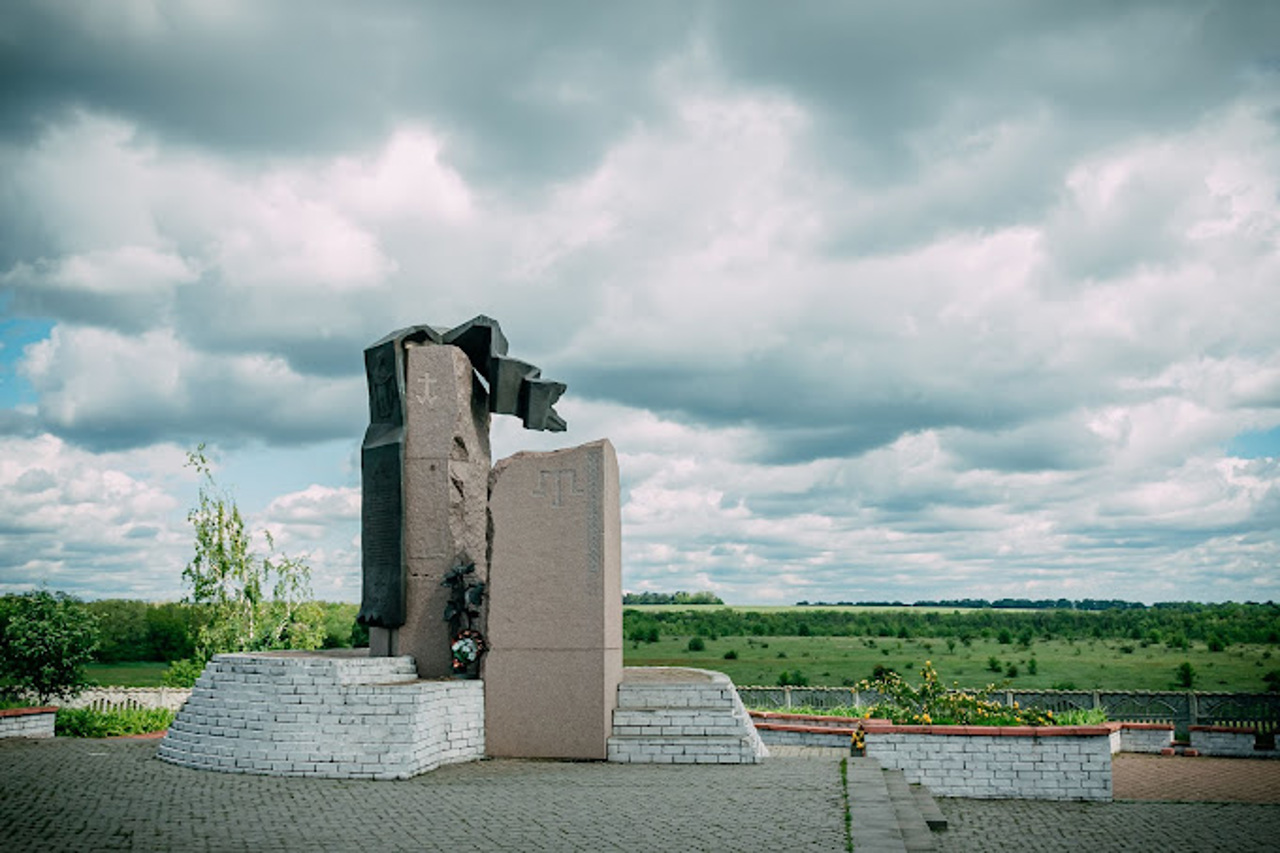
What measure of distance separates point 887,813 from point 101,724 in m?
11.9

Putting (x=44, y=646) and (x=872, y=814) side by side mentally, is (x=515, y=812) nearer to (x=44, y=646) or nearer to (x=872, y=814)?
(x=872, y=814)

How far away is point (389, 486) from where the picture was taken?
13219mm

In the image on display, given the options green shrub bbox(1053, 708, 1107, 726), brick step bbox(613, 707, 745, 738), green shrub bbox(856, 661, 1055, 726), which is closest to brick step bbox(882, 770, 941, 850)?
brick step bbox(613, 707, 745, 738)

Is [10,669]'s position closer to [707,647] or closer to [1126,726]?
[1126,726]

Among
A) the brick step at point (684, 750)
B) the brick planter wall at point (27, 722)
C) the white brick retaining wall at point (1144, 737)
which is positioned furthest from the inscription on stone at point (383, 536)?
the white brick retaining wall at point (1144, 737)

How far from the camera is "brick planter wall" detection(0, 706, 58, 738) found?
14750mm

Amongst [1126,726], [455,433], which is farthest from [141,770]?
[1126,726]

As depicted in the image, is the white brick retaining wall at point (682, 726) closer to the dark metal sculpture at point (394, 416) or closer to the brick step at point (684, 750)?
the brick step at point (684, 750)

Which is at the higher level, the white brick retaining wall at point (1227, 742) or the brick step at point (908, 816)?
the brick step at point (908, 816)

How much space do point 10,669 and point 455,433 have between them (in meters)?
9.28

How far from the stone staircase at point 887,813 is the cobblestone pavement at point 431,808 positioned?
0.20m

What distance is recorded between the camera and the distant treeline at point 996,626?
54.7 m

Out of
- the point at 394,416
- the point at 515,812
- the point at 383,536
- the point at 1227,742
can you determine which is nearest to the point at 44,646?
the point at 383,536

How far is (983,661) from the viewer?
47312 millimetres
